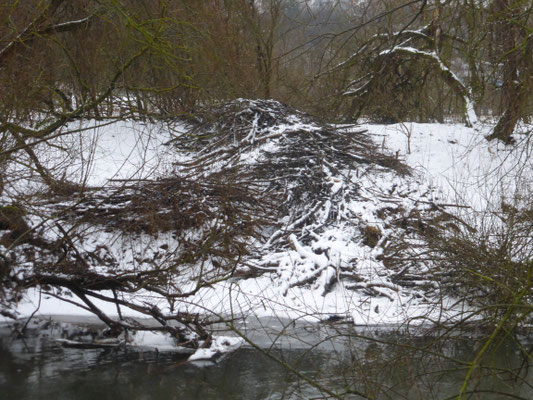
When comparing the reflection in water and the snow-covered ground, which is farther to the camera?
the snow-covered ground

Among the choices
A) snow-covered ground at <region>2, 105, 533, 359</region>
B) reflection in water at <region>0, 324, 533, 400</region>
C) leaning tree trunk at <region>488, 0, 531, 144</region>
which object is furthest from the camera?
snow-covered ground at <region>2, 105, 533, 359</region>

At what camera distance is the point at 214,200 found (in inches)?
381

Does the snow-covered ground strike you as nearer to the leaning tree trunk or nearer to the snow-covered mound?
the snow-covered mound

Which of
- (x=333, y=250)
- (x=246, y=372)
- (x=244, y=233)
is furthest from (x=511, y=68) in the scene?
(x=244, y=233)

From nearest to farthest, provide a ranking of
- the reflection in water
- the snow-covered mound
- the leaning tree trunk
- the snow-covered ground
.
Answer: the reflection in water, the leaning tree trunk, the snow-covered mound, the snow-covered ground

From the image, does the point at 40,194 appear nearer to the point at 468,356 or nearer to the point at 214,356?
the point at 214,356

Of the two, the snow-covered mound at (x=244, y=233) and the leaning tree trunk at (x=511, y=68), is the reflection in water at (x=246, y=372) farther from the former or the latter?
the leaning tree trunk at (x=511, y=68)

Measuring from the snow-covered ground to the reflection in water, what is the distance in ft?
1.27

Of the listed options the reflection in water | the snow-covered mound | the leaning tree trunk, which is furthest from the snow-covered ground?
the leaning tree trunk

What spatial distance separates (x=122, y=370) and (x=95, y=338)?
1.10 meters

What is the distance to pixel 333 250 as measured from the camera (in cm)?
881

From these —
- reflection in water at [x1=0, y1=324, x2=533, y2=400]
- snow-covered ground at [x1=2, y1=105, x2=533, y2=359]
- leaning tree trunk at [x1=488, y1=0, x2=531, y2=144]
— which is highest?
leaning tree trunk at [x1=488, y1=0, x2=531, y2=144]

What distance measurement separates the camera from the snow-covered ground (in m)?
6.88

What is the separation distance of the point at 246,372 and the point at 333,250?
3284 mm
